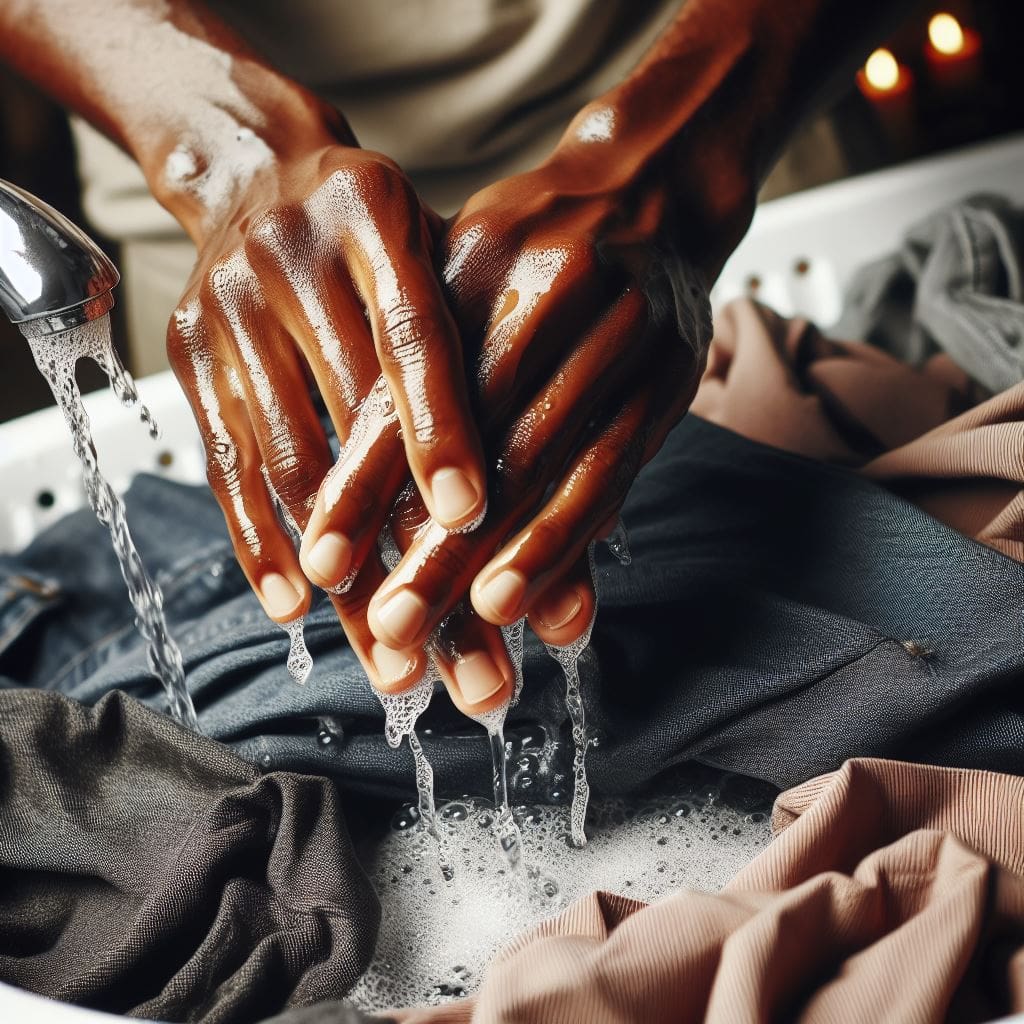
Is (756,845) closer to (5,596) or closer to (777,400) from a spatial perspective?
(777,400)

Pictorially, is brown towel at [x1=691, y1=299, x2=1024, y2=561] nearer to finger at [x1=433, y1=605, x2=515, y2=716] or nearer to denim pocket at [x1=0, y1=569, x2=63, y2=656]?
finger at [x1=433, y1=605, x2=515, y2=716]

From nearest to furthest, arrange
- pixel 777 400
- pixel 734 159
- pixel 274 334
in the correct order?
pixel 274 334 → pixel 734 159 → pixel 777 400

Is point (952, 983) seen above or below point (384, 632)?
below

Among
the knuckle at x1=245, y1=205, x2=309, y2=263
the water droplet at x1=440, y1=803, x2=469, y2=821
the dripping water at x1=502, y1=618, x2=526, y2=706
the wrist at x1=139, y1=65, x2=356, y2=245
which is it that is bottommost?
the water droplet at x1=440, y1=803, x2=469, y2=821

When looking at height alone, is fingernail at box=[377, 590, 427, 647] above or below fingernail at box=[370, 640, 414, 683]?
above

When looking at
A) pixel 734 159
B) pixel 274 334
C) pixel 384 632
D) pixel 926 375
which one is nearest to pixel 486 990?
pixel 384 632

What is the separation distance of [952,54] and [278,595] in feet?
6.95

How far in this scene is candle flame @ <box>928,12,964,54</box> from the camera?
215 centimetres

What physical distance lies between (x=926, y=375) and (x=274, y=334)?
45 centimetres

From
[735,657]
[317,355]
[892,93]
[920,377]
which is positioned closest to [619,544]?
[735,657]

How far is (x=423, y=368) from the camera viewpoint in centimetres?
43

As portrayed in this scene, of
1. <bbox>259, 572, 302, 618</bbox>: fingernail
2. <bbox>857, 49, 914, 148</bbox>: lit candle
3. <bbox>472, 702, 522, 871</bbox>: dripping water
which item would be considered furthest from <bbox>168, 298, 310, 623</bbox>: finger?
<bbox>857, 49, 914, 148</bbox>: lit candle

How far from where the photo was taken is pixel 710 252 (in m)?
0.56

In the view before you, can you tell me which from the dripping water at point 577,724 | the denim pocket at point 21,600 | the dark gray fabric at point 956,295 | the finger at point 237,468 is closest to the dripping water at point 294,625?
the finger at point 237,468
